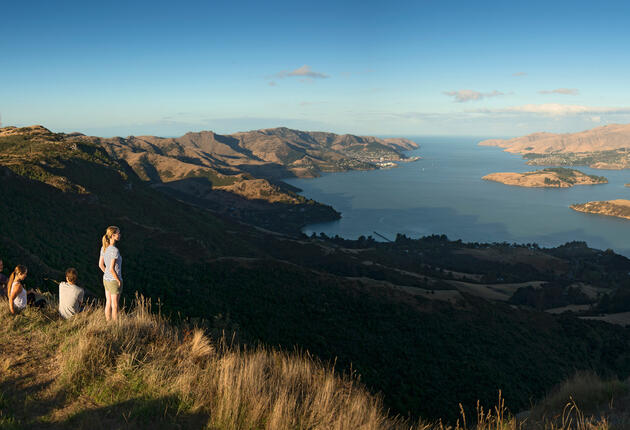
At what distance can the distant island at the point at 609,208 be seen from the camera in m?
183

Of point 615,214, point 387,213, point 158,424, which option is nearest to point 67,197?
point 158,424

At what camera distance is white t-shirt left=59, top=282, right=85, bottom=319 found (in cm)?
813

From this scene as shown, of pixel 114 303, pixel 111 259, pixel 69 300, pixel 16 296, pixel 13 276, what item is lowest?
pixel 114 303

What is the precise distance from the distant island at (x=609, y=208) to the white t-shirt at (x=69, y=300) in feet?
782

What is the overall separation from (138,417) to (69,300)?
15.0 feet

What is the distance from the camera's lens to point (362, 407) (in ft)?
18.7

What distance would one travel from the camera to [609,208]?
188 meters

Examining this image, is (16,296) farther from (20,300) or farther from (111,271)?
(111,271)

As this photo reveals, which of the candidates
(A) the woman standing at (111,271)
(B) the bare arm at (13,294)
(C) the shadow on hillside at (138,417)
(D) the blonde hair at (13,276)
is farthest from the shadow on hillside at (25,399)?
(D) the blonde hair at (13,276)

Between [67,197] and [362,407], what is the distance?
6323 centimetres

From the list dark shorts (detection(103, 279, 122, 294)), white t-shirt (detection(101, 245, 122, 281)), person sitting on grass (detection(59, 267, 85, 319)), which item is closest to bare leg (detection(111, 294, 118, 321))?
dark shorts (detection(103, 279, 122, 294))

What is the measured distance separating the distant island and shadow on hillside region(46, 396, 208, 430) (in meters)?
→ 238

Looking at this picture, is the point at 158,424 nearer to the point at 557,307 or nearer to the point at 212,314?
the point at 212,314

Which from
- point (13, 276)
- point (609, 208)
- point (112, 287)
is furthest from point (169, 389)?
point (609, 208)
